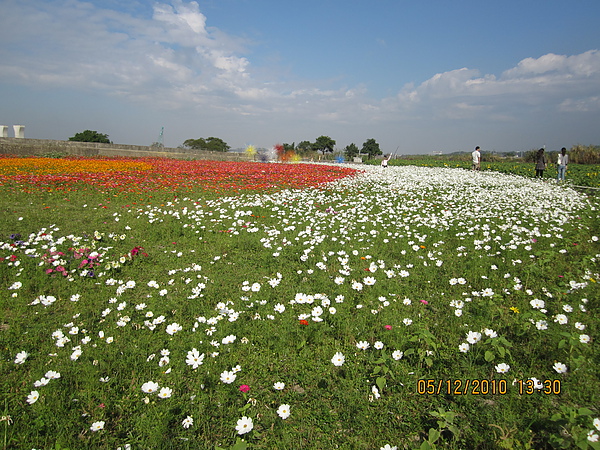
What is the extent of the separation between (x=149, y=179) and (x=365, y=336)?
12.1 m

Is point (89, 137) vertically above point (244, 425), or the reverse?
point (89, 137)

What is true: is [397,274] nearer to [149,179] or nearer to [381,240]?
[381,240]

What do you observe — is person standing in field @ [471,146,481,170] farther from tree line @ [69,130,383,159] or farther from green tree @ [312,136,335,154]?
green tree @ [312,136,335,154]

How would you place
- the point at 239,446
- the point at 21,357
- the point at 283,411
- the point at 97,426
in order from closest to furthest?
the point at 239,446 → the point at 97,426 → the point at 283,411 → the point at 21,357

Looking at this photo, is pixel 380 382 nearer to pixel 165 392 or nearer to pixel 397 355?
pixel 397 355

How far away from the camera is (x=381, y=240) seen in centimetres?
606

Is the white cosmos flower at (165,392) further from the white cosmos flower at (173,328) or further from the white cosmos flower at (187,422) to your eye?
the white cosmos flower at (173,328)

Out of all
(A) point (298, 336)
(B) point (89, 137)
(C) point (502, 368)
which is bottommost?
(A) point (298, 336)

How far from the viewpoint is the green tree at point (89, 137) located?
44.1 metres

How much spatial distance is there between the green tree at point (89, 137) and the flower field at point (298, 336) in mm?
45421

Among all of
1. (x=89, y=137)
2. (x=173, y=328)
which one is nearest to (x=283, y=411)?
(x=173, y=328)

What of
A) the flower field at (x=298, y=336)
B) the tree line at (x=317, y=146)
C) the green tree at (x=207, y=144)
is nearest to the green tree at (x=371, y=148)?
the tree line at (x=317, y=146)
